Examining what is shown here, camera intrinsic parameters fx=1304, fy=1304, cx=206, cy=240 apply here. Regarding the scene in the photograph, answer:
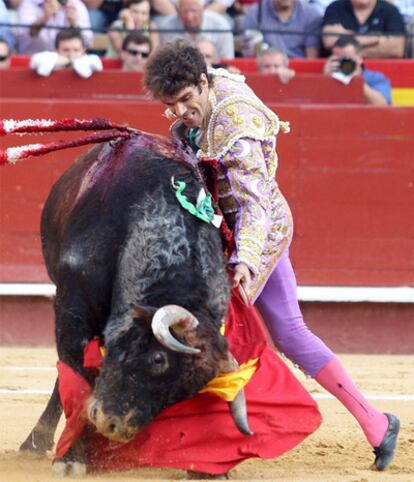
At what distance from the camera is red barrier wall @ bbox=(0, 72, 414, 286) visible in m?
7.19

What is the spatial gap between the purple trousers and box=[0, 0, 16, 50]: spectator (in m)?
4.33

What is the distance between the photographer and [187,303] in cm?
365

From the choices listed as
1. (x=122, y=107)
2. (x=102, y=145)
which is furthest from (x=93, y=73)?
(x=102, y=145)

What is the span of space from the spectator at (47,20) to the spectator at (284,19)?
40.4 inches

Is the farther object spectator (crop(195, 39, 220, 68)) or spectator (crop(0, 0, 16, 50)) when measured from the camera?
spectator (crop(0, 0, 16, 50))

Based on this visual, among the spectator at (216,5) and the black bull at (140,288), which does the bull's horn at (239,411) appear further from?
the spectator at (216,5)

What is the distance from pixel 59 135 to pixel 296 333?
333cm

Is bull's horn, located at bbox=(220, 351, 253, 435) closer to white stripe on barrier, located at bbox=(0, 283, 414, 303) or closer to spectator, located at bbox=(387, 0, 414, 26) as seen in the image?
white stripe on barrier, located at bbox=(0, 283, 414, 303)

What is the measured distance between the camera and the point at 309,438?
15.3ft

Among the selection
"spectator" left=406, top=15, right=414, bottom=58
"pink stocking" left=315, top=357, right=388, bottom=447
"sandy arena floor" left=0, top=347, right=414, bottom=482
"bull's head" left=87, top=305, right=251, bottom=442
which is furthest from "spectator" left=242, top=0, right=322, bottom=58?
"bull's head" left=87, top=305, right=251, bottom=442

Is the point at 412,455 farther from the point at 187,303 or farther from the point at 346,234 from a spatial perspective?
the point at 346,234

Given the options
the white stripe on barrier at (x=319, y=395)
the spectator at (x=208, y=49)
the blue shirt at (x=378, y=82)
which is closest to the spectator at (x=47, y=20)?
the spectator at (x=208, y=49)

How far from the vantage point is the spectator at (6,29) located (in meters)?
7.98

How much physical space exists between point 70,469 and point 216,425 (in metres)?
0.45
